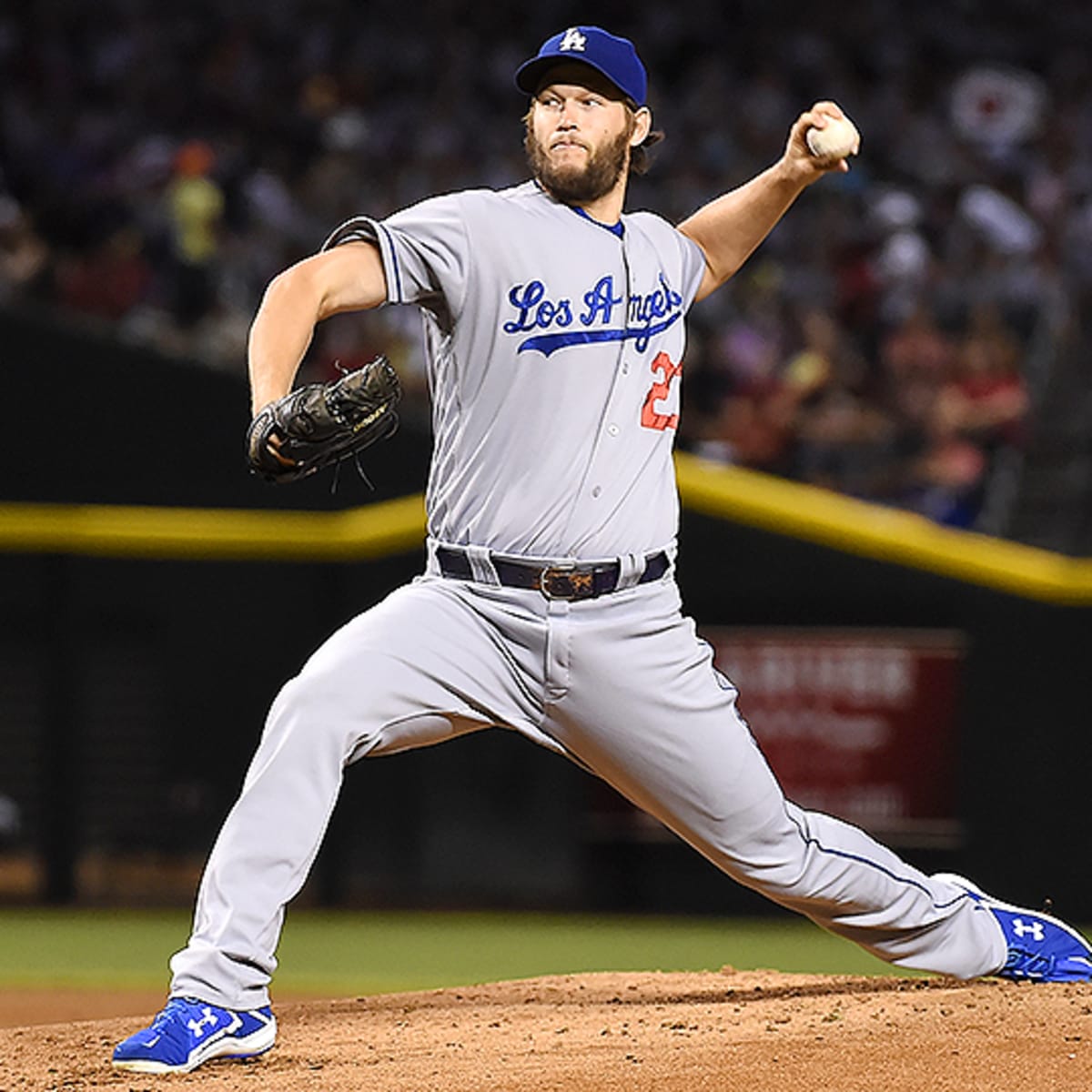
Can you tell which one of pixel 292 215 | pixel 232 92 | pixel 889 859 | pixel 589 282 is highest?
pixel 232 92

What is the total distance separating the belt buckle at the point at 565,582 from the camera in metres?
3.73

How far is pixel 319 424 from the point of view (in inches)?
127

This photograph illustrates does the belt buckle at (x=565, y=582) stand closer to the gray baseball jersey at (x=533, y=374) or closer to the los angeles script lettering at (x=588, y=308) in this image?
the gray baseball jersey at (x=533, y=374)

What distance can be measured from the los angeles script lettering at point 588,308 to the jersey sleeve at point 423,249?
111 mm

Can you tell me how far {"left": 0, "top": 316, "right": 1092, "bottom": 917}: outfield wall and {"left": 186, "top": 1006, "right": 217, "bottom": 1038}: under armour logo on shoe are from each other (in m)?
4.31

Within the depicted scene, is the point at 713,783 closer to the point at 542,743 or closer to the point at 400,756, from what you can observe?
the point at 542,743

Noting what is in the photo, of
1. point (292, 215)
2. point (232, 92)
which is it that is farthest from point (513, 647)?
point (232, 92)

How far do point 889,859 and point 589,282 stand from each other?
4.30ft

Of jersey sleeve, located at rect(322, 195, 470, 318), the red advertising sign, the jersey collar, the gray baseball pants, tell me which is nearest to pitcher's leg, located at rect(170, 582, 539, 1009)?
the gray baseball pants

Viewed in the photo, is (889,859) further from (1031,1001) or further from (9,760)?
(9,760)

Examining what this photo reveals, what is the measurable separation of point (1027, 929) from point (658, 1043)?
100cm

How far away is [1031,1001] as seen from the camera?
3.92m

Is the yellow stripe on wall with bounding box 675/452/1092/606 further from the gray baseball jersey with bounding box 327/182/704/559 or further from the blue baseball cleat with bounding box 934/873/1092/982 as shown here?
the gray baseball jersey with bounding box 327/182/704/559

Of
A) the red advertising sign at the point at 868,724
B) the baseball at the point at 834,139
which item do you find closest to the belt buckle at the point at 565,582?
the baseball at the point at 834,139
